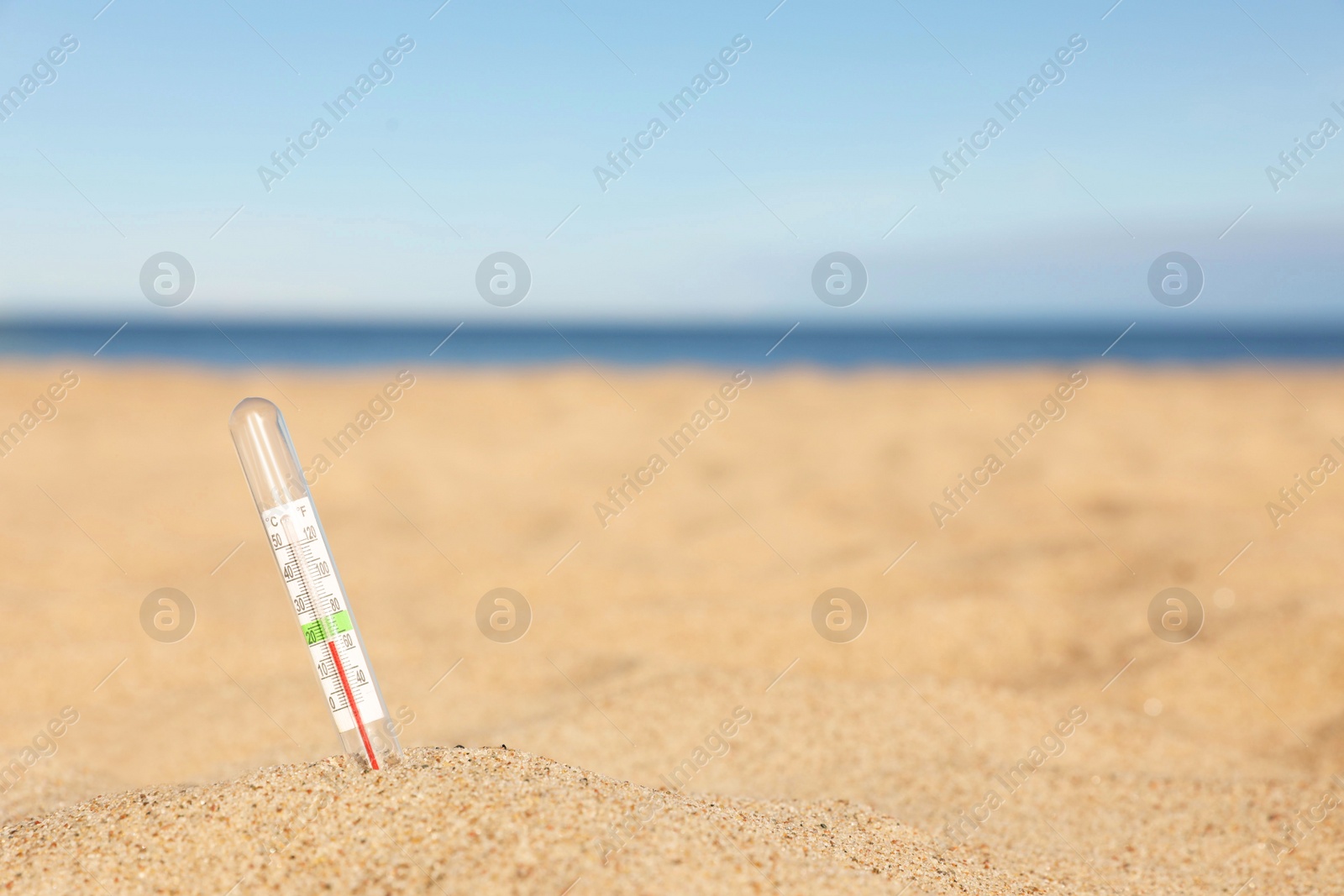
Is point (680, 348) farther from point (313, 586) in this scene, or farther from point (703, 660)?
point (313, 586)

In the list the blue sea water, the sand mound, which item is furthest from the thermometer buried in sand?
the blue sea water

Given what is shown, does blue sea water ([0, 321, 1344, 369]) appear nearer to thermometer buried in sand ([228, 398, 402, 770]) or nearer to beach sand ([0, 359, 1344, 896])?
beach sand ([0, 359, 1344, 896])

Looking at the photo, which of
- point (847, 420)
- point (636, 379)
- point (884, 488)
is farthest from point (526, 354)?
point (884, 488)

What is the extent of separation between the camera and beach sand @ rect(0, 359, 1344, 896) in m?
1.98

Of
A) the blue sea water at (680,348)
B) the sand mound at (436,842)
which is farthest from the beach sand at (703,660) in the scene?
the blue sea water at (680,348)

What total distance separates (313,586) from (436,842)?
67 centimetres

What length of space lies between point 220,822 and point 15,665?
138 inches

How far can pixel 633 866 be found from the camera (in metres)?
1.75

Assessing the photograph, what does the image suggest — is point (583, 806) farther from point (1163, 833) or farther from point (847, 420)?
point (847, 420)

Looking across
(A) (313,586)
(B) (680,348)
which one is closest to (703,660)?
(A) (313,586)

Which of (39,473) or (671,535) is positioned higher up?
(39,473)

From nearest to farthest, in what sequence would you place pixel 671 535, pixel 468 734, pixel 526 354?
pixel 468 734 < pixel 671 535 < pixel 526 354

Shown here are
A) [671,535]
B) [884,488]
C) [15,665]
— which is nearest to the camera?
[15,665]

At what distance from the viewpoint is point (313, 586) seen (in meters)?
2.12
